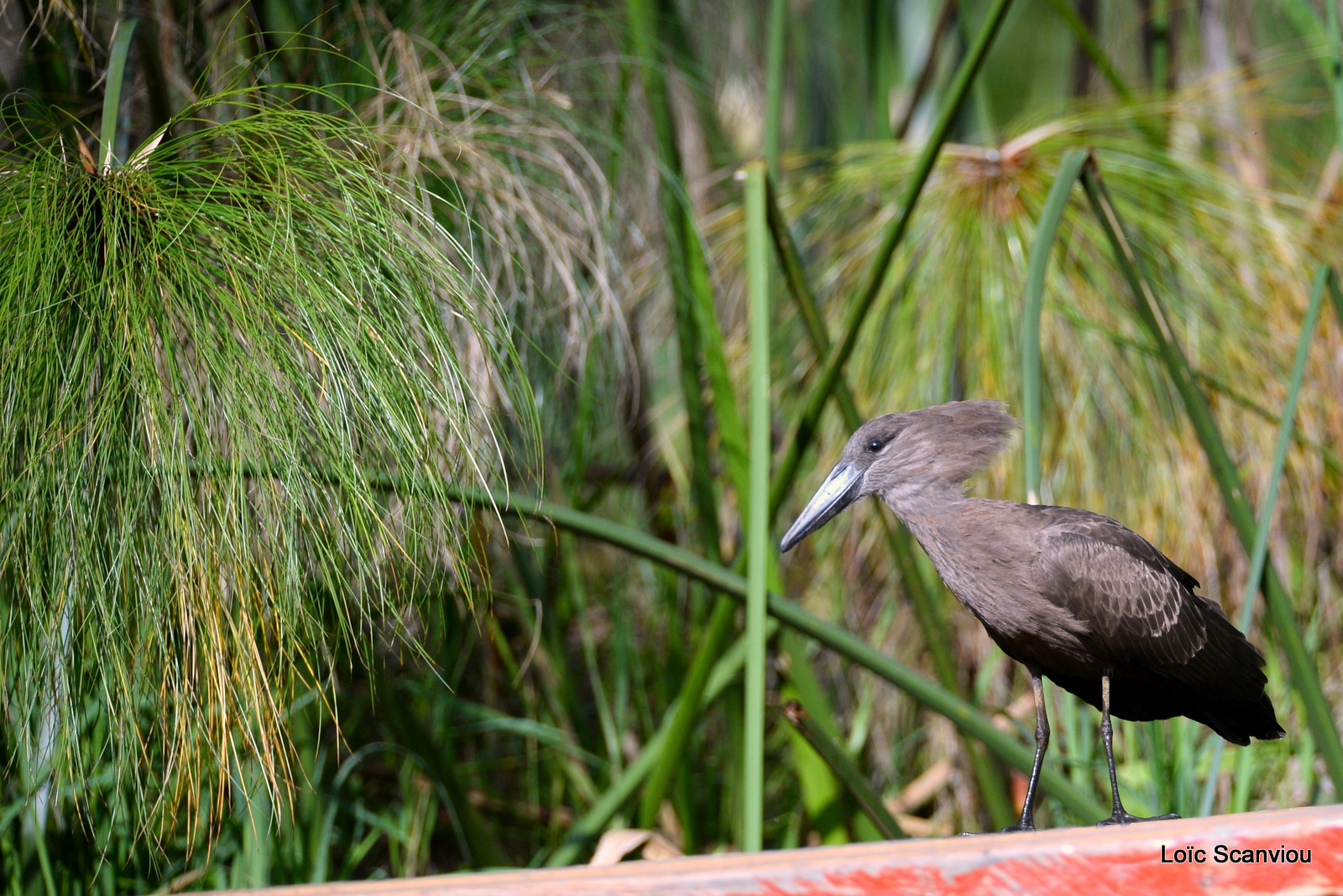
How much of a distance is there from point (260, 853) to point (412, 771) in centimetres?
72

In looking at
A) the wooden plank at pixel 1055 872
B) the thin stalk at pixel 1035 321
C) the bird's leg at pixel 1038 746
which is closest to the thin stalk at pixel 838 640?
the bird's leg at pixel 1038 746

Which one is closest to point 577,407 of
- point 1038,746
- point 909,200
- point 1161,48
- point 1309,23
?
point 909,200

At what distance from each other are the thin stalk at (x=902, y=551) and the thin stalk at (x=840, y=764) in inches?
9.4

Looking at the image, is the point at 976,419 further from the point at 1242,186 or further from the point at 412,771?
the point at 412,771

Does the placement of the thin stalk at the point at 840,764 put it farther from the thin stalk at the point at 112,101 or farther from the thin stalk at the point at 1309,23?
the thin stalk at the point at 1309,23

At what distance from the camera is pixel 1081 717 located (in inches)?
69.7

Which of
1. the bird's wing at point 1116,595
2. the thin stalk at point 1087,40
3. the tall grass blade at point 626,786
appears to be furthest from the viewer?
the thin stalk at point 1087,40

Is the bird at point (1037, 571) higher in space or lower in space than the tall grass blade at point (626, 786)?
higher

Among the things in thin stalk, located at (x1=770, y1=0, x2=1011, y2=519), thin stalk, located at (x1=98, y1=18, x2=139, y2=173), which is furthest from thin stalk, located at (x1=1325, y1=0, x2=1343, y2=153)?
thin stalk, located at (x1=98, y1=18, x2=139, y2=173)

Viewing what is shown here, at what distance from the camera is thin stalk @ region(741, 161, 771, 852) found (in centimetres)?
89

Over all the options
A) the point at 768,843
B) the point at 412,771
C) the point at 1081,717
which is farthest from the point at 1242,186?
the point at 412,771

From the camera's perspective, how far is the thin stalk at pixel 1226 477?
1004mm

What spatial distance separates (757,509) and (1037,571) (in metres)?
0.25

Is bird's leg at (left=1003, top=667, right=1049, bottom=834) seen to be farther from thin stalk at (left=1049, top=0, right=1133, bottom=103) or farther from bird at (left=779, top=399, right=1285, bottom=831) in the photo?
thin stalk at (left=1049, top=0, right=1133, bottom=103)
